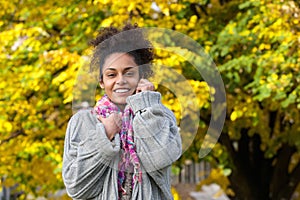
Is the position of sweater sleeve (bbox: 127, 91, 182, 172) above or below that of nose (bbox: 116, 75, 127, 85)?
below

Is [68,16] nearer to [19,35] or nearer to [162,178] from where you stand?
[19,35]

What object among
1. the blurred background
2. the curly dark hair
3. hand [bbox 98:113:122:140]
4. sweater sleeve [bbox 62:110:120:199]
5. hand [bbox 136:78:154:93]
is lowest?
sweater sleeve [bbox 62:110:120:199]

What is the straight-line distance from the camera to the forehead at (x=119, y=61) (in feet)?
9.51

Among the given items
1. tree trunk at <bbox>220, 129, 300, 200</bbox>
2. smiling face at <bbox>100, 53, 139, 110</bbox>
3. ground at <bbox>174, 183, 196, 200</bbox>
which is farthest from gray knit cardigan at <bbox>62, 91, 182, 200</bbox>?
ground at <bbox>174, 183, 196, 200</bbox>

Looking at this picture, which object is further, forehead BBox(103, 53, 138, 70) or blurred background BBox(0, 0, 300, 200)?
blurred background BBox(0, 0, 300, 200)

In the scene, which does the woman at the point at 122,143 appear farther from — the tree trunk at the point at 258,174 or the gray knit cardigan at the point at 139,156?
the tree trunk at the point at 258,174

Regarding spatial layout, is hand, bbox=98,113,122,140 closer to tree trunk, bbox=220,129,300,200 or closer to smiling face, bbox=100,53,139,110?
smiling face, bbox=100,53,139,110

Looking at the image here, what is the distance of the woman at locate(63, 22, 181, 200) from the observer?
273cm

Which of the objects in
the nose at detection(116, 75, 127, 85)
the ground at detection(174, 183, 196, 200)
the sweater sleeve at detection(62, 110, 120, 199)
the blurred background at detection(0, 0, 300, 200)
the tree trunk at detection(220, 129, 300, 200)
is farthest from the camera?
the ground at detection(174, 183, 196, 200)

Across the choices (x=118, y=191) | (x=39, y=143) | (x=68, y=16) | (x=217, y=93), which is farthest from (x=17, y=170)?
(x=118, y=191)

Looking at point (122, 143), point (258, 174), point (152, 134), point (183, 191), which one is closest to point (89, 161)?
point (122, 143)

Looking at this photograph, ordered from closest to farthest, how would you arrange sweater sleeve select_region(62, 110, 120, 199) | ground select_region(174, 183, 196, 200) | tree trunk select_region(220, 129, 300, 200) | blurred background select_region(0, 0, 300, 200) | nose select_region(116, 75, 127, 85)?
sweater sleeve select_region(62, 110, 120, 199) < nose select_region(116, 75, 127, 85) < blurred background select_region(0, 0, 300, 200) < tree trunk select_region(220, 129, 300, 200) < ground select_region(174, 183, 196, 200)

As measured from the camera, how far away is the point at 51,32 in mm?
7711

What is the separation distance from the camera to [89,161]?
2.74 metres
